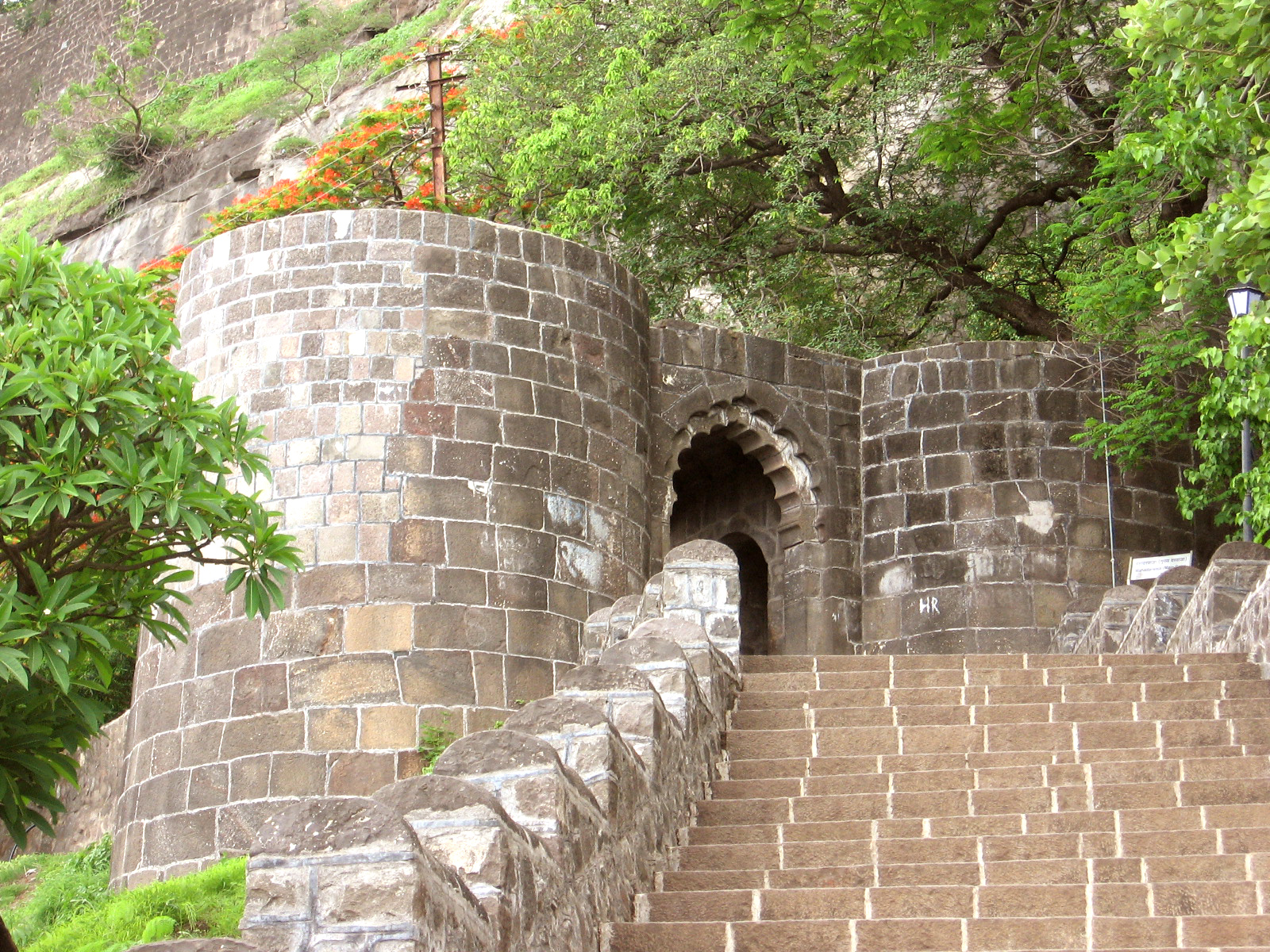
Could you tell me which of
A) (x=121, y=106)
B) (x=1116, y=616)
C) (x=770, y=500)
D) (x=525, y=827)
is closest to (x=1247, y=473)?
(x=1116, y=616)

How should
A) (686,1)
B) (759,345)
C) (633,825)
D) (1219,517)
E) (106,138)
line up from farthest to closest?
(106,138)
(686,1)
(759,345)
(1219,517)
(633,825)

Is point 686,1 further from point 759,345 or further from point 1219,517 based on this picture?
point 1219,517

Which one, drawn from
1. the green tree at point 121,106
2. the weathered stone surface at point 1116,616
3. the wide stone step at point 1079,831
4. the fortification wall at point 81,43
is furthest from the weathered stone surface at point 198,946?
the fortification wall at point 81,43

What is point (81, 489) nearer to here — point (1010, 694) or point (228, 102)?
point (1010, 694)

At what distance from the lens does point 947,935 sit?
6.79m

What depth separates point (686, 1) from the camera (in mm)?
20703

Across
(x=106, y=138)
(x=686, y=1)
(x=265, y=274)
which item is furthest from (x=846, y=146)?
(x=106, y=138)

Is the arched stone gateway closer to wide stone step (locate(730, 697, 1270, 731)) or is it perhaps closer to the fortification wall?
wide stone step (locate(730, 697, 1270, 731))

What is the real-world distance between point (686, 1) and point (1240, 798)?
14.2 metres

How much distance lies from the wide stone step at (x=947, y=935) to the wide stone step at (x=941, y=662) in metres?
3.90

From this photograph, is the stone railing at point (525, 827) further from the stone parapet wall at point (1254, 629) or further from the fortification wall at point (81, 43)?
the fortification wall at point (81, 43)

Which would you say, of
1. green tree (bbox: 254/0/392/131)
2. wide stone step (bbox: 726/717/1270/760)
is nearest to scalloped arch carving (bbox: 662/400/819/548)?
wide stone step (bbox: 726/717/1270/760)

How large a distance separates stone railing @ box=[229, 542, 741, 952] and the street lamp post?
443cm

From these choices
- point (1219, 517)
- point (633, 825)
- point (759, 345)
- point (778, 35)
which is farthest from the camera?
point (759, 345)
